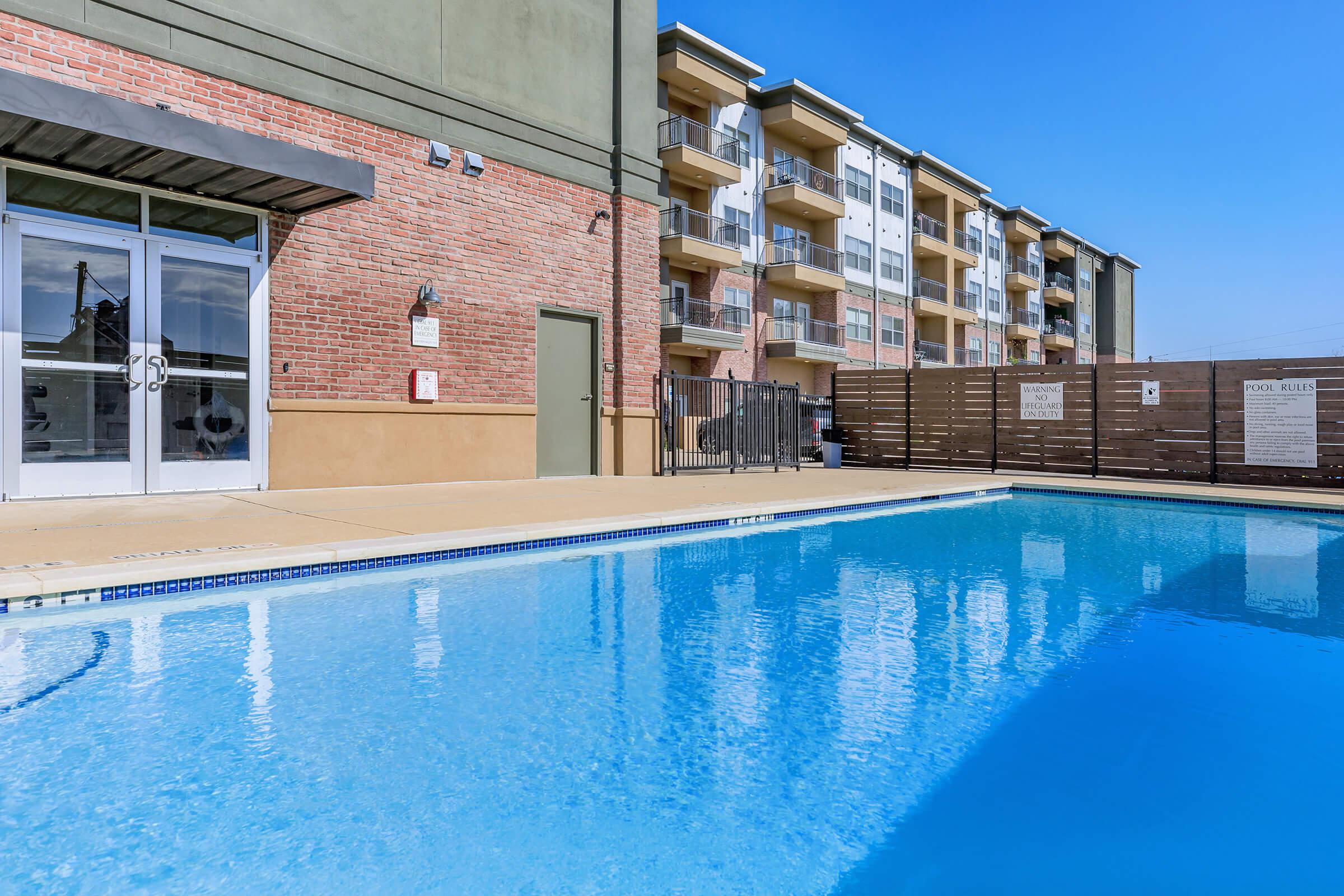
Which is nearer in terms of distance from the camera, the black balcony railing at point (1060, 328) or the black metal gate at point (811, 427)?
the black metal gate at point (811, 427)

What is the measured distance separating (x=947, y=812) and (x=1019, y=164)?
40.3 metres

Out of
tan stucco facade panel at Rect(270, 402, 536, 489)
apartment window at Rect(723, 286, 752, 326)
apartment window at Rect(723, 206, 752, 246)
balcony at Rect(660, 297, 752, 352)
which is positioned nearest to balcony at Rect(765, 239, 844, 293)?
apartment window at Rect(723, 206, 752, 246)

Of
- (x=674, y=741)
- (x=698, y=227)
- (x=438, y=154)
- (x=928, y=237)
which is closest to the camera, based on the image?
(x=674, y=741)

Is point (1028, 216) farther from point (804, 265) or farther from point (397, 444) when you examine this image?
point (397, 444)

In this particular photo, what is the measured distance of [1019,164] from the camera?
36.9m

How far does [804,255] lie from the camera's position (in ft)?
94.4

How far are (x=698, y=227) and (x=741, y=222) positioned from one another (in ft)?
7.36

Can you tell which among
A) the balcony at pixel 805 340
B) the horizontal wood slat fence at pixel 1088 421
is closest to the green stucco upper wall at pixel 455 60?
the horizontal wood slat fence at pixel 1088 421

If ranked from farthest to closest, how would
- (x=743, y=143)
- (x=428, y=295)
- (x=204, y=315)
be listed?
(x=743, y=143), (x=428, y=295), (x=204, y=315)

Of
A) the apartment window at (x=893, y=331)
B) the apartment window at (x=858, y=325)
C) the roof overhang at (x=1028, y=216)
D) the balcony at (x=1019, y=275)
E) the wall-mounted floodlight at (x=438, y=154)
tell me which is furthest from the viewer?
the balcony at (x=1019, y=275)

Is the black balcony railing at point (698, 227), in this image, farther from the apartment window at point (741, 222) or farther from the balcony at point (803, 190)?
the balcony at point (803, 190)

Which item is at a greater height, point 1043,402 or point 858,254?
point 858,254

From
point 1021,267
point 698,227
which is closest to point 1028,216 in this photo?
point 1021,267

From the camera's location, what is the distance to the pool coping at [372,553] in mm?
4480
